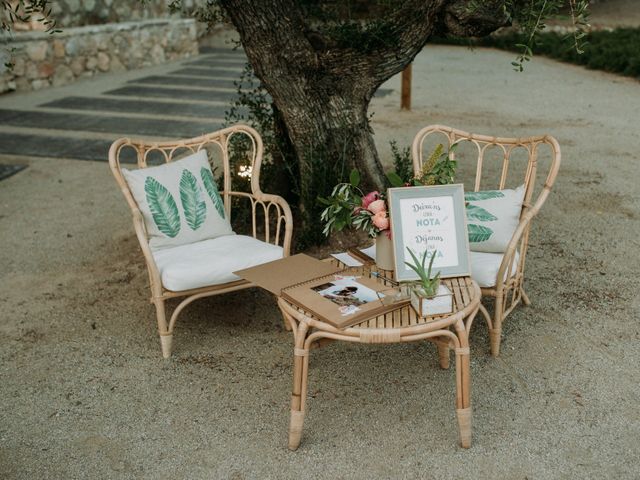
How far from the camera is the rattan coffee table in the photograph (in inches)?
94.5

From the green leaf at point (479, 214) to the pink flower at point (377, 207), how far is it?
2.15ft

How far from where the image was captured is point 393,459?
8.12ft

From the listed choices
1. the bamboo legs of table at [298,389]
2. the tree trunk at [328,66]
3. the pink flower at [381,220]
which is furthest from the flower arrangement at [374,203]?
the tree trunk at [328,66]

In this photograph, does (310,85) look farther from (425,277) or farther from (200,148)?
(425,277)

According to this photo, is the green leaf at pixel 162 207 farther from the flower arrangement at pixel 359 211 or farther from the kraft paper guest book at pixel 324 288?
the flower arrangement at pixel 359 211

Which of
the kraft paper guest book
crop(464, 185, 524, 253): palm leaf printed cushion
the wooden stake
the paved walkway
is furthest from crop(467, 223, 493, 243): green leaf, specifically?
the wooden stake

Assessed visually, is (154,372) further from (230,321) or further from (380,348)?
(380,348)

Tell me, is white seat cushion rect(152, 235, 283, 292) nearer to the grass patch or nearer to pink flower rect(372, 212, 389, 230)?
pink flower rect(372, 212, 389, 230)

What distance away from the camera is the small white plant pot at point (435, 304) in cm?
247

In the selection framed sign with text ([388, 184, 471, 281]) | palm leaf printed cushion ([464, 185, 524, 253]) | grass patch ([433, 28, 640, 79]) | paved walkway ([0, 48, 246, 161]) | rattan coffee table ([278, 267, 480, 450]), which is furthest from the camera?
grass patch ([433, 28, 640, 79])

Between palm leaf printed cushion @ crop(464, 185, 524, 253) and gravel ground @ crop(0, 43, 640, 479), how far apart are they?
44 centimetres

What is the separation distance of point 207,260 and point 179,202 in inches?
16.9

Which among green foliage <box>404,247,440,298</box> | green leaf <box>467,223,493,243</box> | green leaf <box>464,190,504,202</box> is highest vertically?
green leaf <box>464,190,504,202</box>

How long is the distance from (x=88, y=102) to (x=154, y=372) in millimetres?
6729
